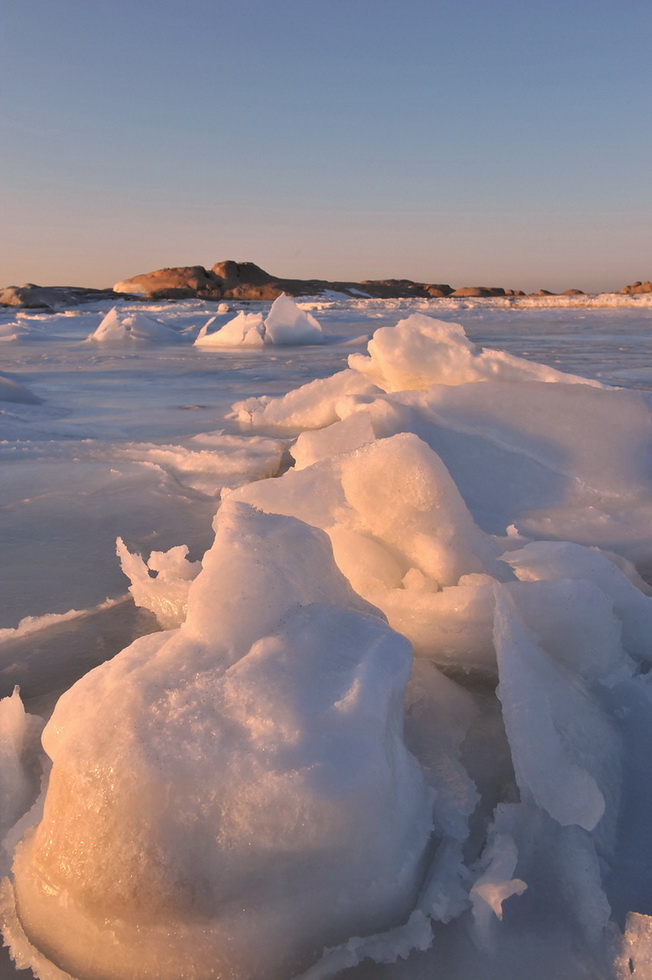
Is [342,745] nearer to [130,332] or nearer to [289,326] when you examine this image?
[289,326]

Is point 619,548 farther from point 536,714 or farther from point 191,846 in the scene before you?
point 191,846

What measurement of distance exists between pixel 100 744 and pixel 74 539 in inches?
58.2

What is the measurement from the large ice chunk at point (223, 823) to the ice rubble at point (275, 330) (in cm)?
1034

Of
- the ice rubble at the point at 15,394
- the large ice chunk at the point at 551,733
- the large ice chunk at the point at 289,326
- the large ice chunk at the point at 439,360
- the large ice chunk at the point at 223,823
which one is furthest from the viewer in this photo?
the large ice chunk at the point at 289,326

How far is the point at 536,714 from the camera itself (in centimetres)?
98

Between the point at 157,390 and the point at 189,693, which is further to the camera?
the point at 157,390

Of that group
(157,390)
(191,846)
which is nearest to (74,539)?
(191,846)

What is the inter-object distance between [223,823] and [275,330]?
10832 millimetres

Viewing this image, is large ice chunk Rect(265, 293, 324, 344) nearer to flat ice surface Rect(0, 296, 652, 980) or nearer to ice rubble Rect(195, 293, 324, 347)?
ice rubble Rect(195, 293, 324, 347)

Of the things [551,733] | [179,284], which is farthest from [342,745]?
[179,284]

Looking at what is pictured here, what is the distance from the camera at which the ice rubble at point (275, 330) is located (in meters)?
10.9

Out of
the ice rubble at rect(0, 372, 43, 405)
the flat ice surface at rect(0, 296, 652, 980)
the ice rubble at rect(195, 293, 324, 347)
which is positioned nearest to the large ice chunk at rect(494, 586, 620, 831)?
the flat ice surface at rect(0, 296, 652, 980)

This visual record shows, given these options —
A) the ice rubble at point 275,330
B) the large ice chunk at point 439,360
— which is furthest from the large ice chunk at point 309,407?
the ice rubble at point 275,330

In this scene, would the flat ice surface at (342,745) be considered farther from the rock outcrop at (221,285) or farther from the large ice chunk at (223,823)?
the rock outcrop at (221,285)
